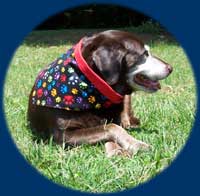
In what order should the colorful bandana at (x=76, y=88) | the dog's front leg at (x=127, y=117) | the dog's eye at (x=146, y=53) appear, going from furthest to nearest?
1. the dog's front leg at (x=127, y=117)
2. the dog's eye at (x=146, y=53)
3. the colorful bandana at (x=76, y=88)

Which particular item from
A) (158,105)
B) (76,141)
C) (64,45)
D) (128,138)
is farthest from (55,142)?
(64,45)

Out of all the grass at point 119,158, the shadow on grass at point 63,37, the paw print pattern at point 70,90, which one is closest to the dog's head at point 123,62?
the paw print pattern at point 70,90

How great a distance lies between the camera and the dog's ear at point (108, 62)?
429 centimetres

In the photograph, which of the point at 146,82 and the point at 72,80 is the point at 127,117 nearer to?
the point at 146,82

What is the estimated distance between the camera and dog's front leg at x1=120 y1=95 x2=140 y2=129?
477 cm

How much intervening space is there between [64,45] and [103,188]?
5.24m

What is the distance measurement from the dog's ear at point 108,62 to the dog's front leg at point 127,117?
0.46 meters

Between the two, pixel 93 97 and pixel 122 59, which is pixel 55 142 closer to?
pixel 93 97

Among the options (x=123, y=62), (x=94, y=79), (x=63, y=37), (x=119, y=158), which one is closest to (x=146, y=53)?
(x=123, y=62)

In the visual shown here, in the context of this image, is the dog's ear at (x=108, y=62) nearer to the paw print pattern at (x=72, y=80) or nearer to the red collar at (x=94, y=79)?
the red collar at (x=94, y=79)

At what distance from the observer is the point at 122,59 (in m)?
4.37

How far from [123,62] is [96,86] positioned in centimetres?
26

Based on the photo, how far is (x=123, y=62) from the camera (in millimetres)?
4383

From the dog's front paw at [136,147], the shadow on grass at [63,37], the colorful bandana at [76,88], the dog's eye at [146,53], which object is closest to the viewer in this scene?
the dog's front paw at [136,147]
